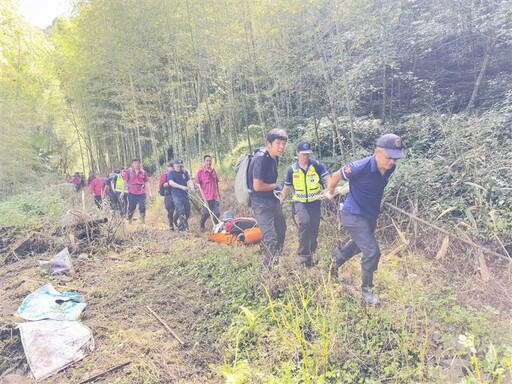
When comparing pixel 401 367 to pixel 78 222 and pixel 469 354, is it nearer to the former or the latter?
pixel 469 354

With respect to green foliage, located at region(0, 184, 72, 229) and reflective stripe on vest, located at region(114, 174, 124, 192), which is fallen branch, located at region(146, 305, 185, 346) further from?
reflective stripe on vest, located at region(114, 174, 124, 192)

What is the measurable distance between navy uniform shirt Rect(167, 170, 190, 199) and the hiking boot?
439cm

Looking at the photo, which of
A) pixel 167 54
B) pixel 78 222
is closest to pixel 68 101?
pixel 167 54

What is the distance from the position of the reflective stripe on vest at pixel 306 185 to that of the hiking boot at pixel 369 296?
1106 millimetres

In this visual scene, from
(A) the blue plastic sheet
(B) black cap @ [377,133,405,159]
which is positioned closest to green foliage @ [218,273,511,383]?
(B) black cap @ [377,133,405,159]

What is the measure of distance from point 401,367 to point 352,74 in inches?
288

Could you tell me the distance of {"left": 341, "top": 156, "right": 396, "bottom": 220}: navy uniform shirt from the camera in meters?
3.23

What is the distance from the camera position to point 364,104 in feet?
29.9

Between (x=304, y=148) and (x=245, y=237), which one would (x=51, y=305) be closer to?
(x=245, y=237)

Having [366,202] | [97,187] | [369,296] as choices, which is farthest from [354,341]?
[97,187]

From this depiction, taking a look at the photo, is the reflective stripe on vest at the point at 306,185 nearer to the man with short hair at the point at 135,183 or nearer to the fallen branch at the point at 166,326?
the fallen branch at the point at 166,326

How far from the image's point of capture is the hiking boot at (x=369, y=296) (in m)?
3.31

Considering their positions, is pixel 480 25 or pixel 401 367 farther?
pixel 480 25

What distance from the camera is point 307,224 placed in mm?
4008
